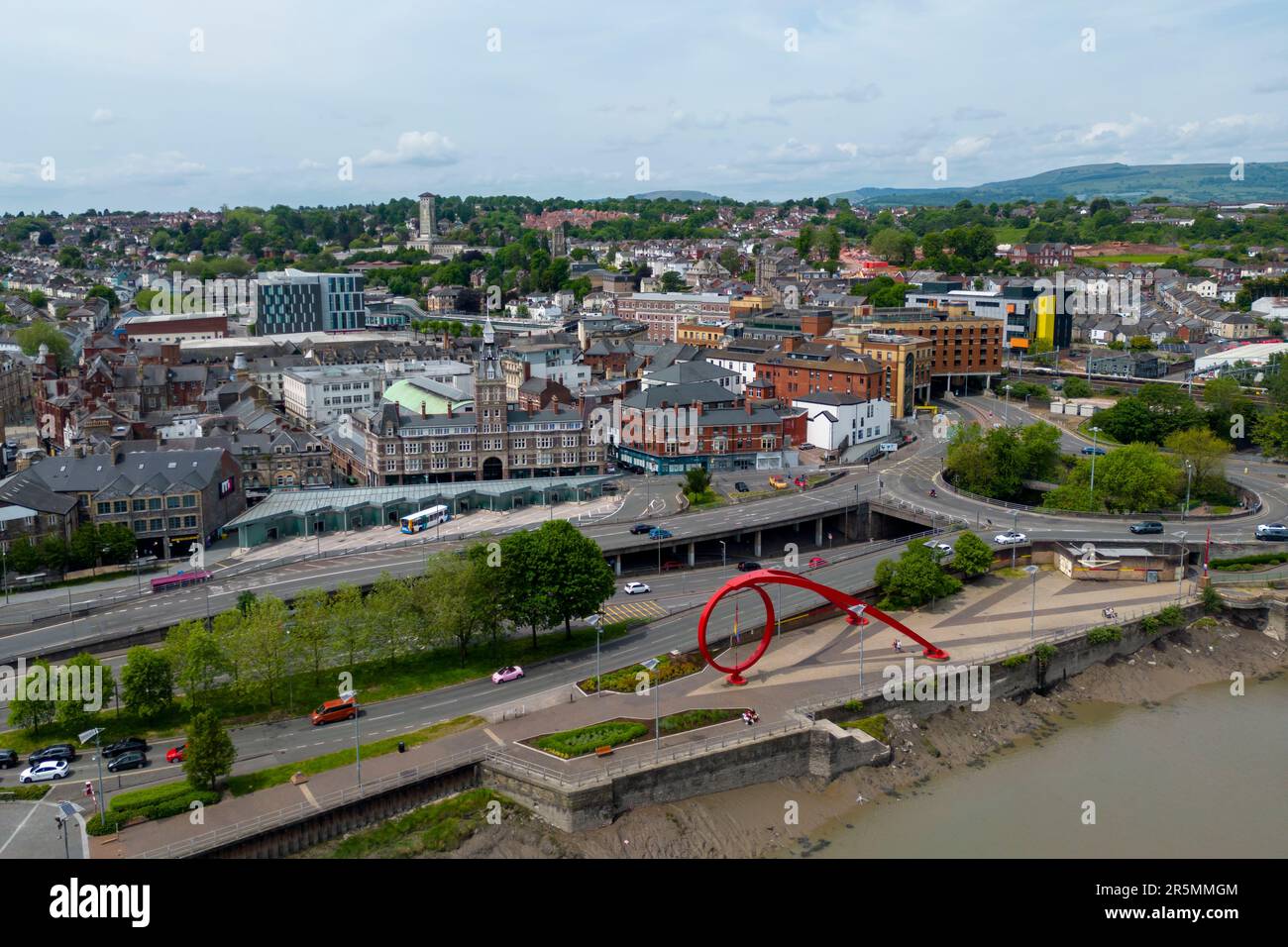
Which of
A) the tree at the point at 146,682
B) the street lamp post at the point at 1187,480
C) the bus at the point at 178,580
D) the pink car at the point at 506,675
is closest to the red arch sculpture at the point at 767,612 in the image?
the pink car at the point at 506,675

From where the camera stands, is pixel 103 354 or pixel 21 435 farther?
pixel 103 354

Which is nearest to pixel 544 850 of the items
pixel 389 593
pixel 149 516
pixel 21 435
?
pixel 389 593

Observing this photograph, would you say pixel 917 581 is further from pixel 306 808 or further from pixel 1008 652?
pixel 306 808

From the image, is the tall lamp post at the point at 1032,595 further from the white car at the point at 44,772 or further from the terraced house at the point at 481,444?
the white car at the point at 44,772

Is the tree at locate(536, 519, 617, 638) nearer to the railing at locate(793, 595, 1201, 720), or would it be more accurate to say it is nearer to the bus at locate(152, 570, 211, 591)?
the railing at locate(793, 595, 1201, 720)

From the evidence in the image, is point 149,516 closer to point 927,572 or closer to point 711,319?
point 927,572

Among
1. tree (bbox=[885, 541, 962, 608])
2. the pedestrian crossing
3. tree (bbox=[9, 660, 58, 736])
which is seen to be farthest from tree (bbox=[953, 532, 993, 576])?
tree (bbox=[9, 660, 58, 736])

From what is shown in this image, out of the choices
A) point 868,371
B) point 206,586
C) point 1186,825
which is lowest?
point 1186,825
